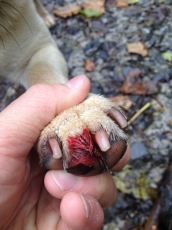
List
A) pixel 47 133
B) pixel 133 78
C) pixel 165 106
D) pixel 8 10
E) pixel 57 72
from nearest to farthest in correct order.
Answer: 1. pixel 47 133
2. pixel 8 10
3. pixel 57 72
4. pixel 165 106
5. pixel 133 78

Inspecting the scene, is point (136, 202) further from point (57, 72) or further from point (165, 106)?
point (57, 72)

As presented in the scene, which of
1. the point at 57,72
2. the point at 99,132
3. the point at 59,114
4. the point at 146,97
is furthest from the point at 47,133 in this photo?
the point at 146,97

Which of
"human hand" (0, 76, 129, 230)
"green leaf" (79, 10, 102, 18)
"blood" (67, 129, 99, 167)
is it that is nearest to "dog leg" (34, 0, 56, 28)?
"green leaf" (79, 10, 102, 18)

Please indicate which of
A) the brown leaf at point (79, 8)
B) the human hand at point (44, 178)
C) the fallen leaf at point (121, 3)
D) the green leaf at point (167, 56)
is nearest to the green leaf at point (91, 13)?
the brown leaf at point (79, 8)

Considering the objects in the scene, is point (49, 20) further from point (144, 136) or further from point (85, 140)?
point (85, 140)

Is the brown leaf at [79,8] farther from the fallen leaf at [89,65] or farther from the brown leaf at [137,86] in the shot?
the brown leaf at [137,86]

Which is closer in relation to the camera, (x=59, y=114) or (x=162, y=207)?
(x=59, y=114)
